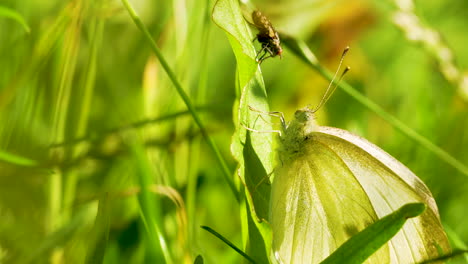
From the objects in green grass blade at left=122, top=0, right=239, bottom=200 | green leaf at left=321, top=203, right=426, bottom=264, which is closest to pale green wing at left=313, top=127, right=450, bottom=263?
green grass blade at left=122, top=0, right=239, bottom=200

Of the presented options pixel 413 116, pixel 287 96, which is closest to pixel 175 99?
pixel 287 96

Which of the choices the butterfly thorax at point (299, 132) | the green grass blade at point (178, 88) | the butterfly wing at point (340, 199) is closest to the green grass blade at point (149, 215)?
the green grass blade at point (178, 88)

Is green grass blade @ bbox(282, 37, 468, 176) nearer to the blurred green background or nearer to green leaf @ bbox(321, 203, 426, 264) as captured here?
the blurred green background

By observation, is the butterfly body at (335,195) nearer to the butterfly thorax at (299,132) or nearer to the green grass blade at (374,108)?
the butterfly thorax at (299,132)

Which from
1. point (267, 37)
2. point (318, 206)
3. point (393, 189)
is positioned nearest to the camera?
point (267, 37)

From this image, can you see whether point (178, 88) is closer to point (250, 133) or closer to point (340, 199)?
point (250, 133)

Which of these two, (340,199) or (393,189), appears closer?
(393,189)

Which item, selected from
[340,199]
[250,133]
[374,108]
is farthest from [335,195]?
[250,133]
